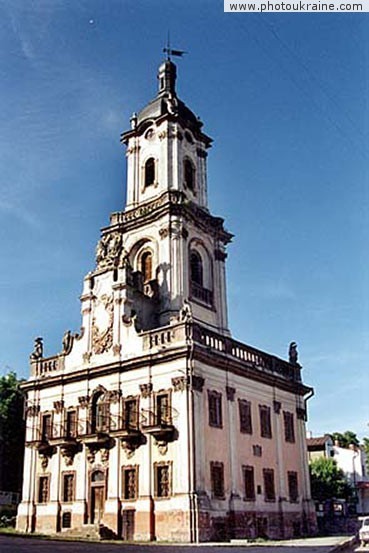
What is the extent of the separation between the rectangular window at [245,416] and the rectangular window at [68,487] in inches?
416

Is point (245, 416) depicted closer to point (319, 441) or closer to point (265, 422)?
point (265, 422)

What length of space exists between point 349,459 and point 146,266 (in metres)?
37.4

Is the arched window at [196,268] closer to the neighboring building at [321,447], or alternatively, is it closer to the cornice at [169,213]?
the cornice at [169,213]

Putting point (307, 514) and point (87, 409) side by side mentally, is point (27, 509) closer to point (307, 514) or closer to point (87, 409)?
point (87, 409)

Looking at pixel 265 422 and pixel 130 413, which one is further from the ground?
pixel 130 413

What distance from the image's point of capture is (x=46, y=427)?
41969 mm

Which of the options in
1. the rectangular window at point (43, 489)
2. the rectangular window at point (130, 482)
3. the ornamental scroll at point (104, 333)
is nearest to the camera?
the rectangular window at point (130, 482)

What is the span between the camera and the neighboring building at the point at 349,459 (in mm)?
67188

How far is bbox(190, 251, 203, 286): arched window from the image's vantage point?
149ft

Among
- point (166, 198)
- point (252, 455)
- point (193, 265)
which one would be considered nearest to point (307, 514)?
point (252, 455)

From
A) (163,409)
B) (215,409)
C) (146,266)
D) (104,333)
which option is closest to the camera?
(163,409)

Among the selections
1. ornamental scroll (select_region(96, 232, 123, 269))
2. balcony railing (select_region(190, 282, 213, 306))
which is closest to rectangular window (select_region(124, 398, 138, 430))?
ornamental scroll (select_region(96, 232, 123, 269))

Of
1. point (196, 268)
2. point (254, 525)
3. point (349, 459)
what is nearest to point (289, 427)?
point (254, 525)

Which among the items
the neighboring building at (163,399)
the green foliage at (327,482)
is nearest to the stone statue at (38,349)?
the neighboring building at (163,399)
